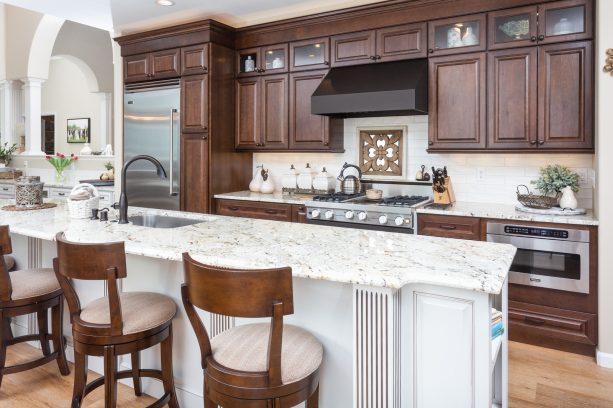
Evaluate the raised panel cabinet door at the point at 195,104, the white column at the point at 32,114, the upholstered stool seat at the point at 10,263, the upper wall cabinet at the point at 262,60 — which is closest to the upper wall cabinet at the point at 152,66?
the raised panel cabinet door at the point at 195,104

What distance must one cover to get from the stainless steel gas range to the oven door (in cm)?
64

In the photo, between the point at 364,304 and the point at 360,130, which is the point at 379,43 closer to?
the point at 360,130

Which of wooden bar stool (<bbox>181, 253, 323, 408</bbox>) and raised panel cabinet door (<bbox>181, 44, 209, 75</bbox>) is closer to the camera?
wooden bar stool (<bbox>181, 253, 323, 408</bbox>)

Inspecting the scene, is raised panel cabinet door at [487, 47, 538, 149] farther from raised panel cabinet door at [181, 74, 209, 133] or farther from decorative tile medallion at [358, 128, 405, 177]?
raised panel cabinet door at [181, 74, 209, 133]

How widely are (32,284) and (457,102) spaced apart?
3.17 m

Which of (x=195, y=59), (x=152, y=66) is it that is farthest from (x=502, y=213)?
(x=152, y=66)

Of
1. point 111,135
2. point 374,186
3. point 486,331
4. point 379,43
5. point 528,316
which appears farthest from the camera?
point 111,135

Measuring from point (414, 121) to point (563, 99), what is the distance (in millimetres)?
1245

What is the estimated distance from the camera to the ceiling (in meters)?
4.32

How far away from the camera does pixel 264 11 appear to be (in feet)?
14.9

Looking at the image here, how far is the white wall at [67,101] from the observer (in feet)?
36.0

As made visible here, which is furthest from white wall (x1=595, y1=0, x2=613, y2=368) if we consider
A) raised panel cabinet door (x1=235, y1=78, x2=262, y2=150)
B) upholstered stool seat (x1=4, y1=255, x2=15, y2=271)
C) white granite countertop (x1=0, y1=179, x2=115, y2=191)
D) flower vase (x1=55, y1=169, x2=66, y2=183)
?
flower vase (x1=55, y1=169, x2=66, y2=183)

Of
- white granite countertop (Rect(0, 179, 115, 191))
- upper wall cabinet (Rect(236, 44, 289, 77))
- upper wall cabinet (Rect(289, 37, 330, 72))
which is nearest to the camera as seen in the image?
upper wall cabinet (Rect(289, 37, 330, 72))

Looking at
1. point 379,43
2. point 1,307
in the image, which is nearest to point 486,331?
point 1,307
